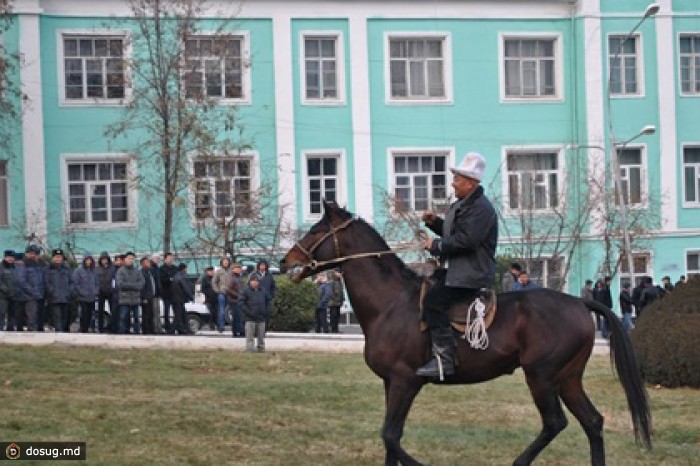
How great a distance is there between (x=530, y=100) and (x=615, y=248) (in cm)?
611

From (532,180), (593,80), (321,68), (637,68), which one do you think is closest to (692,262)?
(532,180)

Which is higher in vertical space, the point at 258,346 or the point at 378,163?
the point at 378,163

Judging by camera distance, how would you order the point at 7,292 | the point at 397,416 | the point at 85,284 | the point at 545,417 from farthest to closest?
the point at 85,284 < the point at 7,292 < the point at 545,417 < the point at 397,416

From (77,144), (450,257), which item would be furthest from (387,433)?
(77,144)

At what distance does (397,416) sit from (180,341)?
55.7 ft

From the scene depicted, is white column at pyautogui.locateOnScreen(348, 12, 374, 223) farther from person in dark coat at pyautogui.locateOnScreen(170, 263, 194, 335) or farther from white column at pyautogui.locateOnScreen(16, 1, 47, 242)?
person in dark coat at pyautogui.locateOnScreen(170, 263, 194, 335)

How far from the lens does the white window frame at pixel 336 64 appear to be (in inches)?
2076

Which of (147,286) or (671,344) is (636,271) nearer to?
(147,286)

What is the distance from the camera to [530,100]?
181 feet

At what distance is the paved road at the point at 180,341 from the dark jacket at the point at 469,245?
1629 centimetres

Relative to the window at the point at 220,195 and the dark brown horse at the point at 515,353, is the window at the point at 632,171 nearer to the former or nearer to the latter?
the window at the point at 220,195

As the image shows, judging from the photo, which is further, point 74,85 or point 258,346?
point 74,85

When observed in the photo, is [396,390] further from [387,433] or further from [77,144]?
[77,144]

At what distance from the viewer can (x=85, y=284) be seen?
33562mm
